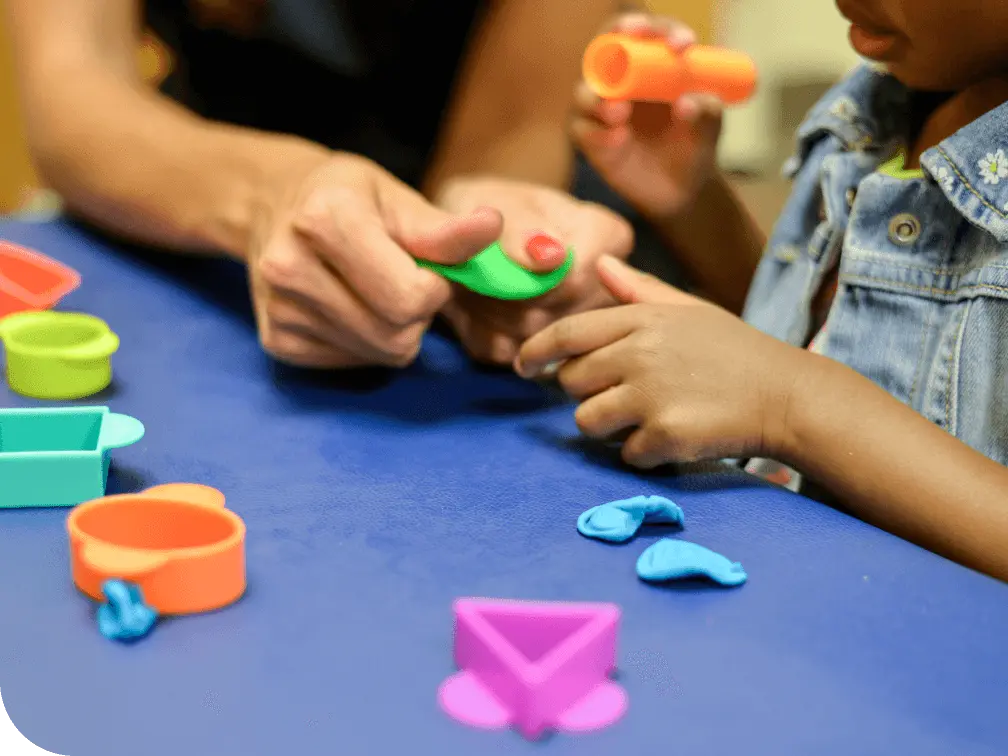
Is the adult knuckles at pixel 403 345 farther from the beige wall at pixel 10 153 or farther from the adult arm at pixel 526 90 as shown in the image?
the beige wall at pixel 10 153

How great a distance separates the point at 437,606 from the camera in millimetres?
418

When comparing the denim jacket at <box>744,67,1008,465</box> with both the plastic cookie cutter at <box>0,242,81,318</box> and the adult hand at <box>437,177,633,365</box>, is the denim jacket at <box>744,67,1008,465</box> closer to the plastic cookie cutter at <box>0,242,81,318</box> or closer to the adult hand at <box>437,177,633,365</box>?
the adult hand at <box>437,177,633,365</box>

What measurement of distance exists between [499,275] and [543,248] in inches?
1.3

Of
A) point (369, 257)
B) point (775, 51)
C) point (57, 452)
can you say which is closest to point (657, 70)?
point (369, 257)

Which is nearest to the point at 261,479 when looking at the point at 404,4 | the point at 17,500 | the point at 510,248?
the point at 17,500

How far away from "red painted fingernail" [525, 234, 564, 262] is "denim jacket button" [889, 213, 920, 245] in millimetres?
243

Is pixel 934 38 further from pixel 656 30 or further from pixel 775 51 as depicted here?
pixel 775 51

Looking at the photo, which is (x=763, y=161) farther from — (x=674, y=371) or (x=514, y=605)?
(x=514, y=605)

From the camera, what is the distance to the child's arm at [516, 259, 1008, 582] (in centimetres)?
53

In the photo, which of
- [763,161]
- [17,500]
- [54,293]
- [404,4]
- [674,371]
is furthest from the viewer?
[763,161]

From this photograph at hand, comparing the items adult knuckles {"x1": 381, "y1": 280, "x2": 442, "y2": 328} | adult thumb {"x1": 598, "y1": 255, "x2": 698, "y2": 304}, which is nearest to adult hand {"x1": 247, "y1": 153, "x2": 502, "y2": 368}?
adult knuckles {"x1": 381, "y1": 280, "x2": 442, "y2": 328}

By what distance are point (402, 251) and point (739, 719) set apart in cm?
34

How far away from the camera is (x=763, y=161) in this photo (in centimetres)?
313

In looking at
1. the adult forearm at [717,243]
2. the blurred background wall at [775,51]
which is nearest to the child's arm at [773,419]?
the adult forearm at [717,243]
